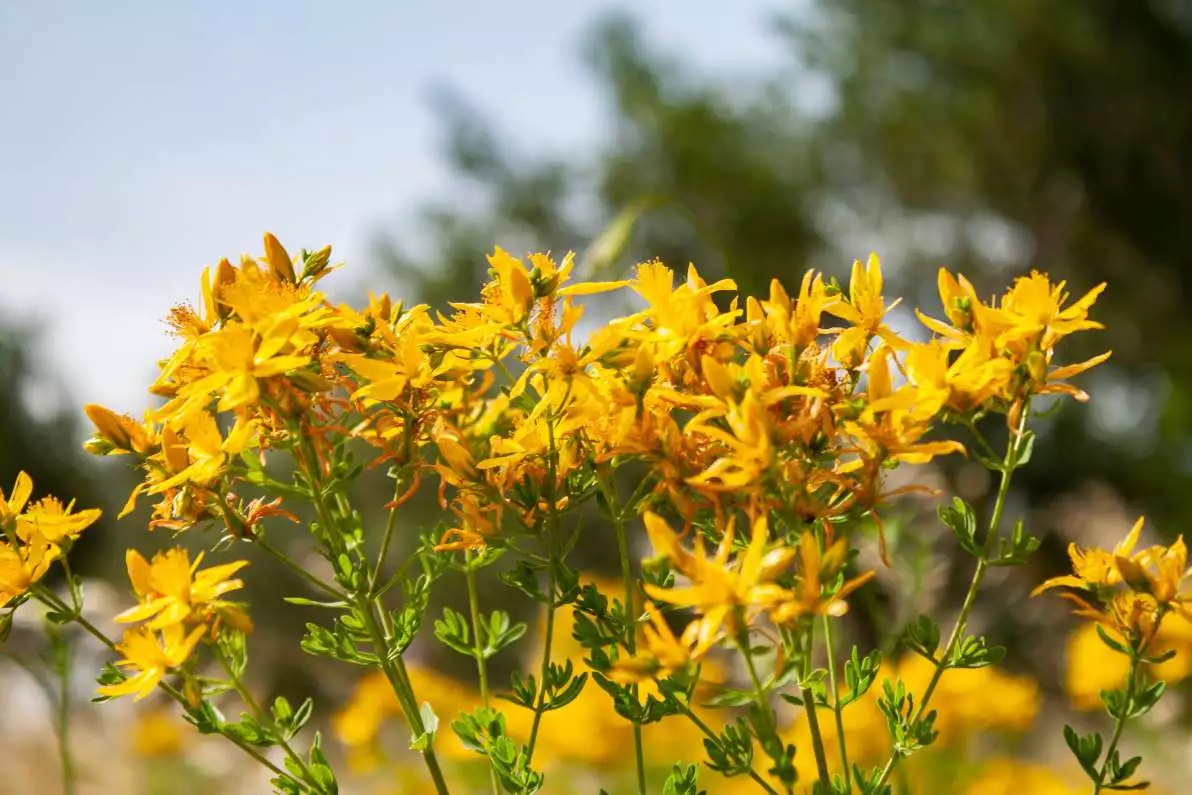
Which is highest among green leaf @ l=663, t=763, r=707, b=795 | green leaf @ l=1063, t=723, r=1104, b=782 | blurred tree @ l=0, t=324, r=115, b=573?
green leaf @ l=663, t=763, r=707, b=795

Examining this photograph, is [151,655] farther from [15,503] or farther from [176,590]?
[15,503]

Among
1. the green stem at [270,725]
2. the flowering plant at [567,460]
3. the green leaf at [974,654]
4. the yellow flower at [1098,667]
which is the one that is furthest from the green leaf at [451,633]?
the yellow flower at [1098,667]

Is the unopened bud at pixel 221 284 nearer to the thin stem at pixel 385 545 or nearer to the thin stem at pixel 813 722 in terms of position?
the thin stem at pixel 385 545

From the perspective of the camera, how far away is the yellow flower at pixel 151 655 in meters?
0.78

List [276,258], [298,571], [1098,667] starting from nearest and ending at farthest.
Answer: [298,571] < [276,258] < [1098,667]

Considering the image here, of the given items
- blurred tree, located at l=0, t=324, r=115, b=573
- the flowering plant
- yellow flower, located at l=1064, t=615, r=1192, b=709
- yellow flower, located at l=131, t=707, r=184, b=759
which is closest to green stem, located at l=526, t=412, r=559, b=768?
the flowering plant

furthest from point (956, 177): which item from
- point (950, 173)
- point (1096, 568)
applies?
point (1096, 568)

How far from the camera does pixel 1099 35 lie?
8141 millimetres

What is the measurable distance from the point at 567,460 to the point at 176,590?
299 mm

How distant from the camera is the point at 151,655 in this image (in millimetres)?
795

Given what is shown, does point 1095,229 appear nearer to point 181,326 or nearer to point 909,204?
point 909,204

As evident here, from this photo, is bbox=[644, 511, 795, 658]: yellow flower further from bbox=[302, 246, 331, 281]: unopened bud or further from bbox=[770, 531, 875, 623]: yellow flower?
bbox=[302, 246, 331, 281]: unopened bud

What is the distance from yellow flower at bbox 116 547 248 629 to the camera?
2.57 feet

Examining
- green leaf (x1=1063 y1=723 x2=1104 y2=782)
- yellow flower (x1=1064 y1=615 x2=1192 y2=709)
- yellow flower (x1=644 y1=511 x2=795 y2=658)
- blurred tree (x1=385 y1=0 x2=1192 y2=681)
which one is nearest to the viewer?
yellow flower (x1=644 y1=511 x2=795 y2=658)
